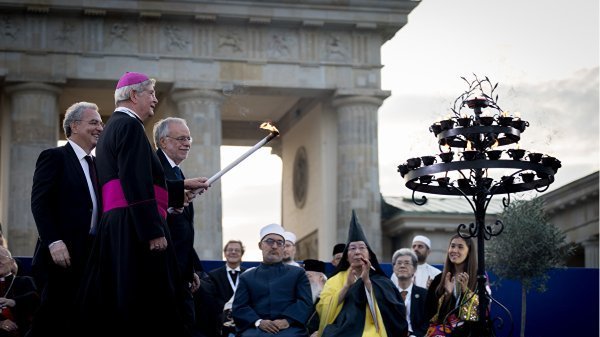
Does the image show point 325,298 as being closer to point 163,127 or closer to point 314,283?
point 314,283

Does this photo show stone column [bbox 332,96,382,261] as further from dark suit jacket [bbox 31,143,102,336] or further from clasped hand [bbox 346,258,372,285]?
dark suit jacket [bbox 31,143,102,336]

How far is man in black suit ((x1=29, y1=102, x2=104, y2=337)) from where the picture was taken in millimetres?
11211

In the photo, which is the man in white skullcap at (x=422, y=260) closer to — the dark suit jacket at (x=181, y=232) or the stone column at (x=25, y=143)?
the dark suit jacket at (x=181, y=232)

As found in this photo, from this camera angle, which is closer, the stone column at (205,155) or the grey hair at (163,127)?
the grey hair at (163,127)

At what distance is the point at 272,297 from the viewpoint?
1577 cm

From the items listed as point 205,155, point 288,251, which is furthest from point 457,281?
point 205,155

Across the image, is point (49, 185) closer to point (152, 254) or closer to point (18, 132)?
point (152, 254)

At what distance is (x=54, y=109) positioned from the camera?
41.0 meters

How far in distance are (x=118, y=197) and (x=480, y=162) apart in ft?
21.6

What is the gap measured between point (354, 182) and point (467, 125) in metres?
26.1

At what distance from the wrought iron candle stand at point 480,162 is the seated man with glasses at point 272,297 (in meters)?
1.93

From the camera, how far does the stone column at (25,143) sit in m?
39.4

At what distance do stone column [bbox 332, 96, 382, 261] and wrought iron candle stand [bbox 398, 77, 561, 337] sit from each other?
2495 centimetres

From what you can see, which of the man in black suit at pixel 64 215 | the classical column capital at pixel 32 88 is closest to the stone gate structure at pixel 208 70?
the classical column capital at pixel 32 88
